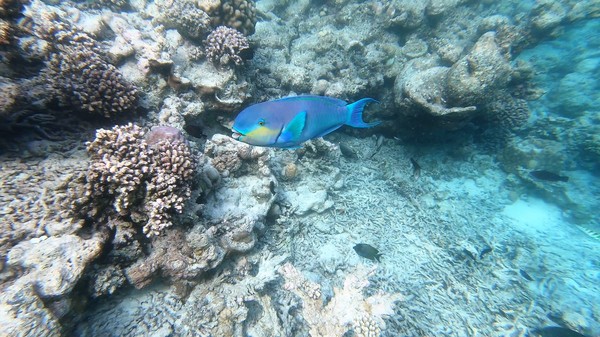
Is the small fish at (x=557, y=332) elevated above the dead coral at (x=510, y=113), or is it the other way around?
the dead coral at (x=510, y=113)

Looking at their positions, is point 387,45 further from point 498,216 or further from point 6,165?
point 6,165

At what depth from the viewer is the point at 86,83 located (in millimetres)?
3311

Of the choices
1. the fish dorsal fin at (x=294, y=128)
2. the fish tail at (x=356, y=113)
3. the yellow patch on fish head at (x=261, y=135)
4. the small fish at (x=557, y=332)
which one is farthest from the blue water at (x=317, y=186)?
the fish tail at (x=356, y=113)

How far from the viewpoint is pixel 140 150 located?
2.94 m

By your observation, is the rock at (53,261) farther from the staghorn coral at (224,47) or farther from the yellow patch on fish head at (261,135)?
the staghorn coral at (224,47)

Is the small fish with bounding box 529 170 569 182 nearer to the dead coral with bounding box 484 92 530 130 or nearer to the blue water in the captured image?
the blue water

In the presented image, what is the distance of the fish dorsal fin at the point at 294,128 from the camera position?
2203 millimetres

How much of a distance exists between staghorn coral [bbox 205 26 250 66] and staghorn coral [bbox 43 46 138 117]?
1641mm

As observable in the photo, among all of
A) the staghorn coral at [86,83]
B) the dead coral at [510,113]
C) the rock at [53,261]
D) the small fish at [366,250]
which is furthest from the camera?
the dead coral at [510,113]

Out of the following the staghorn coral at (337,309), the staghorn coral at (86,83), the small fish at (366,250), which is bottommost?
the staghorn coral at (337,309)

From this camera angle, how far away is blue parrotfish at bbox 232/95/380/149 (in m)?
2.13

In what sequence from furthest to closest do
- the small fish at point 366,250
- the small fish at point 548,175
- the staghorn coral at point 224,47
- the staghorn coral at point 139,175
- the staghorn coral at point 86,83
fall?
the small fish at point 548,175 < the small fish at point 366,250 < the staghorn coral at point 224,47 < the staghorn coral at point 86,83 < the staghorn coral at point 139,175

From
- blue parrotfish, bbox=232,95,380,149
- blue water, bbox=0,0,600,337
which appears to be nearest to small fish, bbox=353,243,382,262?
blue water, bbox=0,0,600,337

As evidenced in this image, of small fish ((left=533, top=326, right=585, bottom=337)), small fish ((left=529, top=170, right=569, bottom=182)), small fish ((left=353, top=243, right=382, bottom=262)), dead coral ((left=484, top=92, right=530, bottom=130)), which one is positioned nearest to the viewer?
small fish ((left=533, top=326, right=585, bottom=337))
